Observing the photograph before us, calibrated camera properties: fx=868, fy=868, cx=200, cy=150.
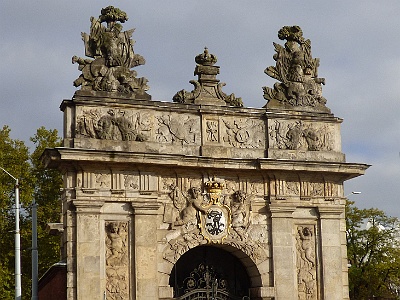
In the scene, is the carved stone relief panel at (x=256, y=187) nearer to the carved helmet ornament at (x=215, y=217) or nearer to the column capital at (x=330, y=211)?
the carved helmet ornament at (x=215, y=217)

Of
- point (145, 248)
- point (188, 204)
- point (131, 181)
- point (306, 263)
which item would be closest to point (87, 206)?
point (131, 181)

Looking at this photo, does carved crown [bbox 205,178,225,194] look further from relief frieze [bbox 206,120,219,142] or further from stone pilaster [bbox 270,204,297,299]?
stone pilaster [bbox 270,204,297,299]

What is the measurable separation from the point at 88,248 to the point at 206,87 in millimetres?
4842

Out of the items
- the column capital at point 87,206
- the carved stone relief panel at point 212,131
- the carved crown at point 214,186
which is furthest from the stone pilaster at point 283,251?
the column capital at point 87,206

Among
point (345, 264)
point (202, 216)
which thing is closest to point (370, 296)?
point (345, 264)

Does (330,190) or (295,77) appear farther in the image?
(295,77)

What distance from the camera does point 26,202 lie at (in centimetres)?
3325

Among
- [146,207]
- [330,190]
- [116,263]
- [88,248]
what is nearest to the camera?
[88,248]

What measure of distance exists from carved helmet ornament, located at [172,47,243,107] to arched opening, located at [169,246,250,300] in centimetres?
350

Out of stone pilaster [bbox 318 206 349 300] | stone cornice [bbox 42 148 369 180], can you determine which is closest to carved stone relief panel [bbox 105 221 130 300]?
stone cornice [bbox 42 148 369 180]

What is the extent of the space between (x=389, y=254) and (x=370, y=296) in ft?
7.81

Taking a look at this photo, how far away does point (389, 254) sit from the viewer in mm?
38312

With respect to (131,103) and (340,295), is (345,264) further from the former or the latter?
(131,103)

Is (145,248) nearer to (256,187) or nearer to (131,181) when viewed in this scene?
(131,181)
